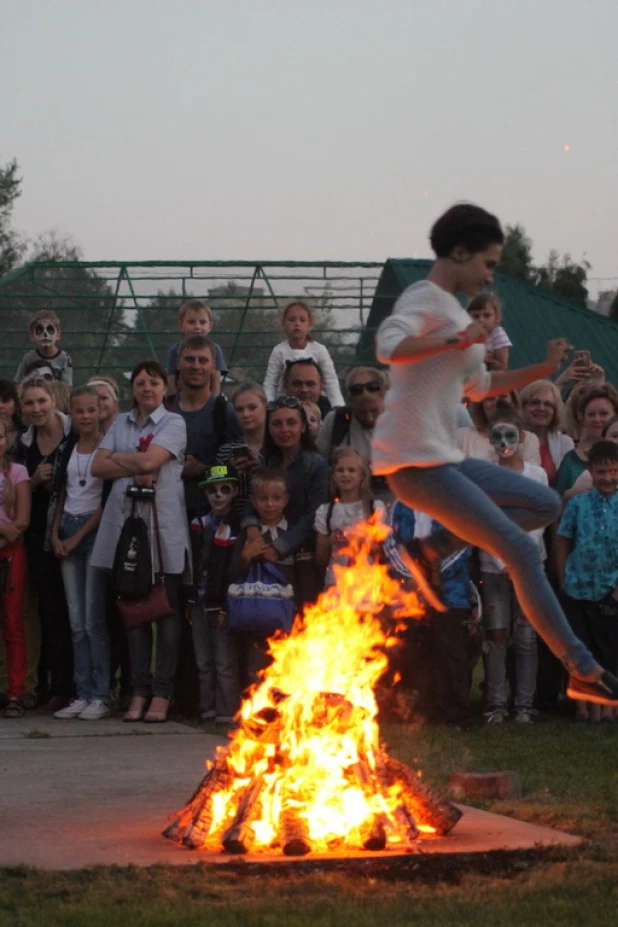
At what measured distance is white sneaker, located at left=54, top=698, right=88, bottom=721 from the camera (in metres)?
10.1

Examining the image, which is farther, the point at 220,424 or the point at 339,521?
the point at 220,424

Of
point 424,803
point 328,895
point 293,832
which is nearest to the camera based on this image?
point 328,895

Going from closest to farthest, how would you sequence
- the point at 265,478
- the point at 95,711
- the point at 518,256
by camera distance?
1. the point at 265,478
2. the point at 95,711
3. the point at 518,256

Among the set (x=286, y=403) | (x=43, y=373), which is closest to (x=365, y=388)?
(x=286, y=403)

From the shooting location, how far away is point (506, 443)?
9555 millimetres

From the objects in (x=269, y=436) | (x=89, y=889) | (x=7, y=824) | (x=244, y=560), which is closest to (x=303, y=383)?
(x=269, y=436)

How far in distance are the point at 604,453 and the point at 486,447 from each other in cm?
76

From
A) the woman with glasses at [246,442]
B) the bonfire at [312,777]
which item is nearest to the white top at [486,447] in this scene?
the woman with glasses at [246,442]

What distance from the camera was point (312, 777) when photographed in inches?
247

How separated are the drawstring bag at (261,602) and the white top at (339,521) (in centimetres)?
33

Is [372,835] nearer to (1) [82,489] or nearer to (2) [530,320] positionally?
(1) [82,489]

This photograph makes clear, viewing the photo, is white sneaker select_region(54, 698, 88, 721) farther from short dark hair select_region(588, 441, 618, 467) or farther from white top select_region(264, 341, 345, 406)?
short dark hair select_region(588, 441, 618, 467)

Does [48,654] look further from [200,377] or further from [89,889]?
[89,889]

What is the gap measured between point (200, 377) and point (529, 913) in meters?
5.64
